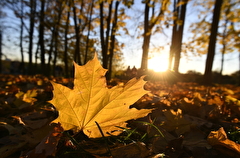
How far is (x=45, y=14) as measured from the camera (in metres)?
10.9

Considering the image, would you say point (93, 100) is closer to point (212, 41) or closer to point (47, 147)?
point (47, 147)

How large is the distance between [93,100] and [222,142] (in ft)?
2.00

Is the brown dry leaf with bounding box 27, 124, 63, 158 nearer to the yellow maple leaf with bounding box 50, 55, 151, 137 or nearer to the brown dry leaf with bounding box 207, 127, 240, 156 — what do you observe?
the yellow maple leaf with bounding box 50, 55, 151, 137

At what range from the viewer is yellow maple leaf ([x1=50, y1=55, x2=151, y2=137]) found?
25.6 inches

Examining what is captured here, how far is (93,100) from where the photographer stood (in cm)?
69

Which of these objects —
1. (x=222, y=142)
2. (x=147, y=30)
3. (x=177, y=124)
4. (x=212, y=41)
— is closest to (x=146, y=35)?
(x=147, y=30)

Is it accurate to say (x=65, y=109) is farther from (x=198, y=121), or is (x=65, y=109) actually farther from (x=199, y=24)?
(x=199, y=24)

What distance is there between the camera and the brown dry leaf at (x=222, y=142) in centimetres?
74

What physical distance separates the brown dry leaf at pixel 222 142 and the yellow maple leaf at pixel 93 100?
1.28ft

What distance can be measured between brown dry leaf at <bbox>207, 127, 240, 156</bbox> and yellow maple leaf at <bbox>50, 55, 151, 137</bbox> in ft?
1.28

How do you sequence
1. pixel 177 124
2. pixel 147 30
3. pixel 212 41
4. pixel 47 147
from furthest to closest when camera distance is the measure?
pixel 147 30
pixel 212 41
pixel 177 124
pixel 47 147

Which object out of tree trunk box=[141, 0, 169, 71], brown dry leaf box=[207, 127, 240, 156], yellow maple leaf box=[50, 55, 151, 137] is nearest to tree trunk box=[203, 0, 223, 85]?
tree trunk box=[141, 0, 169, 71]

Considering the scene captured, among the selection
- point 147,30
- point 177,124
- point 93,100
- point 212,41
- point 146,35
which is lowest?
point 177,124

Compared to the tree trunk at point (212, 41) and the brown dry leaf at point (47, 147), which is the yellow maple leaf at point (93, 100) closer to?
the brown dry leaf at point (47, 147)
